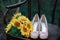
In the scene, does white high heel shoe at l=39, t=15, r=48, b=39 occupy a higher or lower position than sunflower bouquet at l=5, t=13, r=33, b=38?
lower

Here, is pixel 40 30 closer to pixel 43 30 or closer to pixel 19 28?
pixel 43 30

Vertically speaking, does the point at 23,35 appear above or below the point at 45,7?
above

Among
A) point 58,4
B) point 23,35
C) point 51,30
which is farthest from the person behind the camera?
point 58,4

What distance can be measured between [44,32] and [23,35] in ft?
0.46

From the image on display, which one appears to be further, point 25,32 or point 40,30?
point 40,30

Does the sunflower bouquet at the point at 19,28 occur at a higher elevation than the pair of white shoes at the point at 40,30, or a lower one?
higher

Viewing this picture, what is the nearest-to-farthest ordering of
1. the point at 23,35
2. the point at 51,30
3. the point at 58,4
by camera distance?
the point at 23,35
the point at 51,30
the point at 58,4

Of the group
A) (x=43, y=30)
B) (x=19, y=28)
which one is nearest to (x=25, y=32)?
(x=19, y=28)

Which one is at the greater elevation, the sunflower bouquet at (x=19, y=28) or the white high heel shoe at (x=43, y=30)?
the sunflower bouquet at (x=19, y=28)

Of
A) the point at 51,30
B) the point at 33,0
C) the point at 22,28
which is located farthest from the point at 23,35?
the point at 33,0

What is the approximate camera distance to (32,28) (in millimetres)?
1134

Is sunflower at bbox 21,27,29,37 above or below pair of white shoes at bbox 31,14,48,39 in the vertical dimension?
above

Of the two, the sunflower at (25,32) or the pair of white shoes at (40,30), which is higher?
the sunflower at (25,32)

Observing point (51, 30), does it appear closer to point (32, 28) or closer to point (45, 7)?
point (32, 28)
